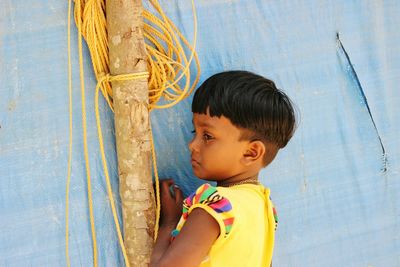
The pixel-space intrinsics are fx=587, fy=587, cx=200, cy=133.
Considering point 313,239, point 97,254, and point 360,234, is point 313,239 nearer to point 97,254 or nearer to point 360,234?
point 360,234

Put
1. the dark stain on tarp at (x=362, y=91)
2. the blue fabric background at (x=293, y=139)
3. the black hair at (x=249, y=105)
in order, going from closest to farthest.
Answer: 1. the black hair at (x=249, y=105)
2. the blue fabric background at (x=293, y=139)
3. the dark stain on tarp at (x=362, y=91)

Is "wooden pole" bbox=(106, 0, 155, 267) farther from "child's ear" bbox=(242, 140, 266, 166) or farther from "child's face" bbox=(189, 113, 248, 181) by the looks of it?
"child's ear" bbox=(242, 140, 266, 166)

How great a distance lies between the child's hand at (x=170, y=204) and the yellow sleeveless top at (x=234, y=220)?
0.07 m

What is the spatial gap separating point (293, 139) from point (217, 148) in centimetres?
54

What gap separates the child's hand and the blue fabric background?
0.32ft

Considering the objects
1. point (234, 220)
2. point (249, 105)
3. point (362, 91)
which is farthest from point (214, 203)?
point (362, 91)

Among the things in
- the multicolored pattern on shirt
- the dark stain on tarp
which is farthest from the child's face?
the dark stain on tarp

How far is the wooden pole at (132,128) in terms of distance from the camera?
1.70m

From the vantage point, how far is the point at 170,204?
179 cm

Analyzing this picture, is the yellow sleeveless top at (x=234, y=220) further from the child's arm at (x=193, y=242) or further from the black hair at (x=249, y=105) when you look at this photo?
the black hair at (x=249, y=105)

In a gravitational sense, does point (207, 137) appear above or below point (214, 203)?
above

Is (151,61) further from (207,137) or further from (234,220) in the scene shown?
(234,220)

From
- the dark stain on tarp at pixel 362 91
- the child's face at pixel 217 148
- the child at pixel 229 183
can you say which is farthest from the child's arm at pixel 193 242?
the dark stain on tarp at pixel 362 91

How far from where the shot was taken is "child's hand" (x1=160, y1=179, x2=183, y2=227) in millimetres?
1758
